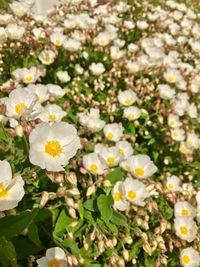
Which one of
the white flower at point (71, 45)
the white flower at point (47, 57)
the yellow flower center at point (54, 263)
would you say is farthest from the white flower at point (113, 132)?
the yellow flower center at point (54, 263)

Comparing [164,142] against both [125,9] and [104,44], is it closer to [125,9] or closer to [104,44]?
[104,44]

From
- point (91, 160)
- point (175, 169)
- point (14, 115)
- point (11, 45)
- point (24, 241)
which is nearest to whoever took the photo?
point (24, 241)

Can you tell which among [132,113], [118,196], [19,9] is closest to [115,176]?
[118,196]

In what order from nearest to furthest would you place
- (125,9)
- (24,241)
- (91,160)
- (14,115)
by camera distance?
(24,241) < (14,115) < (91,160) < (125,9)

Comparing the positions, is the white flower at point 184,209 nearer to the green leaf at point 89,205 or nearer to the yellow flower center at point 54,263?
the green leaf at point 89,205

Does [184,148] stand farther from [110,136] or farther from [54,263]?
[54,263]

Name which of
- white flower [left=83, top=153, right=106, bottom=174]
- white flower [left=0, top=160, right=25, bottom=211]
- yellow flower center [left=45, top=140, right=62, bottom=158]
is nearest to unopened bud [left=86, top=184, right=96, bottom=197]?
white flower [left=83, top=153, right=106, bottom=174]

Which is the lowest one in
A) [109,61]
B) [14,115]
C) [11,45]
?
[109,61]

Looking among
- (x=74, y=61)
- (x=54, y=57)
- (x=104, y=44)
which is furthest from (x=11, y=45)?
(x=104, y=44)

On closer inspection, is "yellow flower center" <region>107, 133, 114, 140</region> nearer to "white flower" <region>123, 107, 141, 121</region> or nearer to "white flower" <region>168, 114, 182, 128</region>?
"white flower" <region>123, 107, 141, 121</region>
